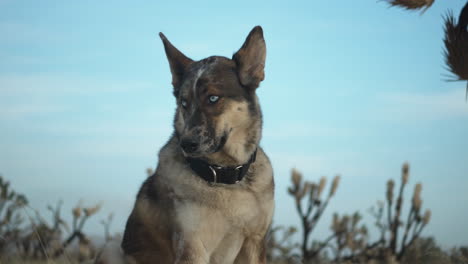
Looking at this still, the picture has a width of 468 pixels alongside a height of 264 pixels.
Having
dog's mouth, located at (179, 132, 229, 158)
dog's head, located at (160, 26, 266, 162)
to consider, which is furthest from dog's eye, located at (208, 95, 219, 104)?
dog's mouth, located at (179, 132, 229, 158)

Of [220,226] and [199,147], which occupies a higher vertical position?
[199,147]

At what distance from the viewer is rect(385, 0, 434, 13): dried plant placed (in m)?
7.61

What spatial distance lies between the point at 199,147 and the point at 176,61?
97cm

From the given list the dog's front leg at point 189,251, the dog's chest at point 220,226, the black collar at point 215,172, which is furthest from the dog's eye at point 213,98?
the dog's front leg at point 189,251

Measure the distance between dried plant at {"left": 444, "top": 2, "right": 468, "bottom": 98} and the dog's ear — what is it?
357 cm

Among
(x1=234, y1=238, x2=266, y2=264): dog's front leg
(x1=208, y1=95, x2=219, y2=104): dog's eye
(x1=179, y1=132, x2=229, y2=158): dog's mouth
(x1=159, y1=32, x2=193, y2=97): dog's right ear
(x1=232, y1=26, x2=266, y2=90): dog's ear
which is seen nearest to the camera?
(x1=179, y1=132, x2=229, y2=158): dog's mouth

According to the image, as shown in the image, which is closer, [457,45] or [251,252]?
[251,252]

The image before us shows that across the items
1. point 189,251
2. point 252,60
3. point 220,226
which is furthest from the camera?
point 252,60

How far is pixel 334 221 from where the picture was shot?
10492mm

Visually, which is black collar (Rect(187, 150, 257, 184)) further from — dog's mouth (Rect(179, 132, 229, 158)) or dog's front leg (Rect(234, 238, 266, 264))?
dog's front leg (Rect(234, 238, 266, 264))

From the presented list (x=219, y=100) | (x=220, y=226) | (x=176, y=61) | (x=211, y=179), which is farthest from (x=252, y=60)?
(x=220, y=226)

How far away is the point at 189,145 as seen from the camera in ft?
15.2

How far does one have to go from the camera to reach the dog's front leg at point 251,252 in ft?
16.0

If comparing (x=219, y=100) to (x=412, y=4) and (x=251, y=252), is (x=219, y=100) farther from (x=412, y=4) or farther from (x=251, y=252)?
(x=412, y=4)
